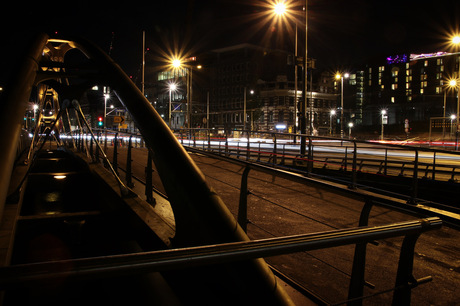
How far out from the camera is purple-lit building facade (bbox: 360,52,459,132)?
363 feet

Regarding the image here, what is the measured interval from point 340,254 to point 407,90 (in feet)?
452

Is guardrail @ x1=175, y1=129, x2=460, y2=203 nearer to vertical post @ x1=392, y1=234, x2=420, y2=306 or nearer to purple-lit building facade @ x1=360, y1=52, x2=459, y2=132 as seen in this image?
vertical post @ x1=392, y1=234, x2=420, y2=306

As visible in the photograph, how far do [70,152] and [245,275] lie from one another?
13905mm

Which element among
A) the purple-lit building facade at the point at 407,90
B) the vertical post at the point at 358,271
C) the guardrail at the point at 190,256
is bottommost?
the vertical post at the point at 358,271

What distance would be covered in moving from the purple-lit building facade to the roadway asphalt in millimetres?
95762

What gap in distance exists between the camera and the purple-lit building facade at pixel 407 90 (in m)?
111

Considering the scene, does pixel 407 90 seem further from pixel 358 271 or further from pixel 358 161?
pixel 358 271

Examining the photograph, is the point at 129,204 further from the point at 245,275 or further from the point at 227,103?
the point at 227,103

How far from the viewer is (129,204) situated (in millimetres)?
6582

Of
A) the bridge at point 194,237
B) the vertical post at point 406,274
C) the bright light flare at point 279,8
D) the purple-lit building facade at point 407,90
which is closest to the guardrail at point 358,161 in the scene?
the bridge at point 194,237

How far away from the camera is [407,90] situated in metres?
127

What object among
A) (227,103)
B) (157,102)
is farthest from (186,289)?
(157,102)

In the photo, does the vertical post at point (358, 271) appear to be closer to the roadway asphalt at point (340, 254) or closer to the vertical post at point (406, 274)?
the roadway asphalt at point (340, 254)

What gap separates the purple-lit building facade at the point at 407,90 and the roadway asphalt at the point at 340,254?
95762mm
